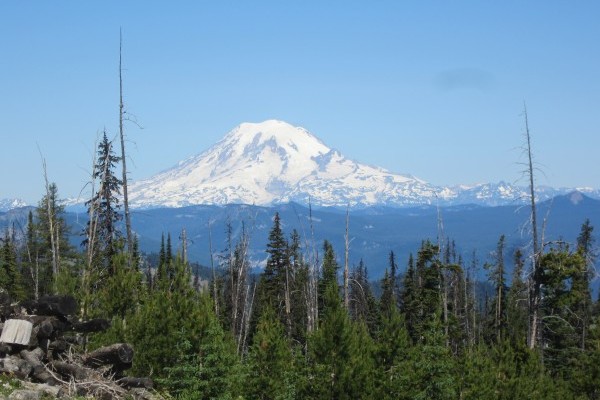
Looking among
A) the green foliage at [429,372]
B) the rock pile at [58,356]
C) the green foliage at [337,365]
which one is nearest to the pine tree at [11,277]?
the rock pile at [58,356]

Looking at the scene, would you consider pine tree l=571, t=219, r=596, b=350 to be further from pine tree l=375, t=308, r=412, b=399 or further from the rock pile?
the rock pile

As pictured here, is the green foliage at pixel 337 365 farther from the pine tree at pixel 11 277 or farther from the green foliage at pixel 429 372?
the pine tree at pixel 11 277

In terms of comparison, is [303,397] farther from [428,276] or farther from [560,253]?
[428,276]

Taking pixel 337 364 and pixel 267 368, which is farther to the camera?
pixel 267 368

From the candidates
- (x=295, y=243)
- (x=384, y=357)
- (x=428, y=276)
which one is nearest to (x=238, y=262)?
(x=295, y=243)

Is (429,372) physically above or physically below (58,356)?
below

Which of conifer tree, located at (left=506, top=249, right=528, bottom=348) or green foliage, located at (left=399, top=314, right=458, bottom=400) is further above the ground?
green foliage, located at (left=399, top=314, right=458, bottom=400)

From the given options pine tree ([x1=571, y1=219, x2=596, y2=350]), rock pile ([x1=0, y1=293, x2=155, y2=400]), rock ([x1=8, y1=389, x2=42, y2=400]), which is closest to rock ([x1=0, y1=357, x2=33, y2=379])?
rock pile ([x1=0, y1=293, x2=155, y2=400])

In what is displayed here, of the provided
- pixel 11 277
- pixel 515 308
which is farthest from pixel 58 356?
pixel 515 308

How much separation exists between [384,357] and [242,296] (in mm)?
40566

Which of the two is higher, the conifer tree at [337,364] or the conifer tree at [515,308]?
the conifer tree at [337,364]

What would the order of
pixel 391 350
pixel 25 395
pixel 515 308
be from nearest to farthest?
pixel 25 395 < pixel 391 350 < pixel 515 308

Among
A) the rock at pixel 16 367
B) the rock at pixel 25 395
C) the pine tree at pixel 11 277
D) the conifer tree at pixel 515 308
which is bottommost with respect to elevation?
the conifer tree at pixel 515 308

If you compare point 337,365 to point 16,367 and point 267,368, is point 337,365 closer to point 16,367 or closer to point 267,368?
point 267,368
